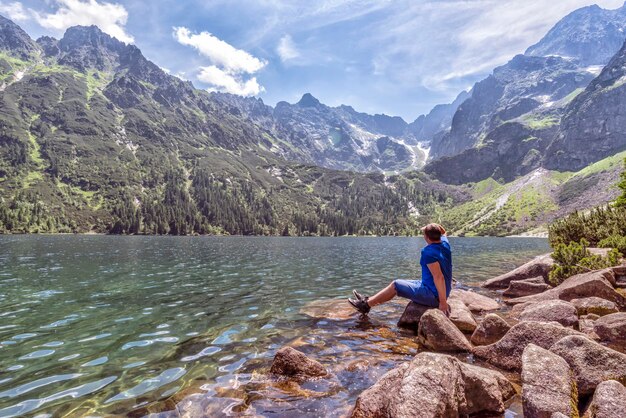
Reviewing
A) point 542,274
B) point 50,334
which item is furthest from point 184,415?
point 542,274

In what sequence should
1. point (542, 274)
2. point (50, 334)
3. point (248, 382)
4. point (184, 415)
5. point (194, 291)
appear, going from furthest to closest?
point (542, 274)
point (194, 291)
point (50, 334)
point (248, 382)
point (184, 415)

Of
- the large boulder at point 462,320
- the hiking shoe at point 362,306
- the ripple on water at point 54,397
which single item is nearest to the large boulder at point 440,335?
the large boulder at point 462,320

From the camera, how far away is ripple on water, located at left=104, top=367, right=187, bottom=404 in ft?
29.1

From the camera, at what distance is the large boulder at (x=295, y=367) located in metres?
10.0

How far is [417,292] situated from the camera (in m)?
14.8

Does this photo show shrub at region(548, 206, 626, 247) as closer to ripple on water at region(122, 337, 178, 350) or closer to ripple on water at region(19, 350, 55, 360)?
ripple on water at region(122, 337, 178, 350)

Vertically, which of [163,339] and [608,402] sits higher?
[608,402]

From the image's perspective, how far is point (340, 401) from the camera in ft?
27.8

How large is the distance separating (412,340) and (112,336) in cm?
1175

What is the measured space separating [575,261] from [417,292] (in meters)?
16.0

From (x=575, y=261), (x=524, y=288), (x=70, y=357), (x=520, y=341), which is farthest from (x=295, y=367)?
(x=575, y=261)

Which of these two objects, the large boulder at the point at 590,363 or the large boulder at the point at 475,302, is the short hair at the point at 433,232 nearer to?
the large boulder at the point at 590,363

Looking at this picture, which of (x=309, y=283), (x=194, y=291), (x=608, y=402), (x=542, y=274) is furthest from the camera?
(x=309, y=283)

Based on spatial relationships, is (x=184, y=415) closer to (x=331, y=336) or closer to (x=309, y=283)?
(x=331, y=336)
